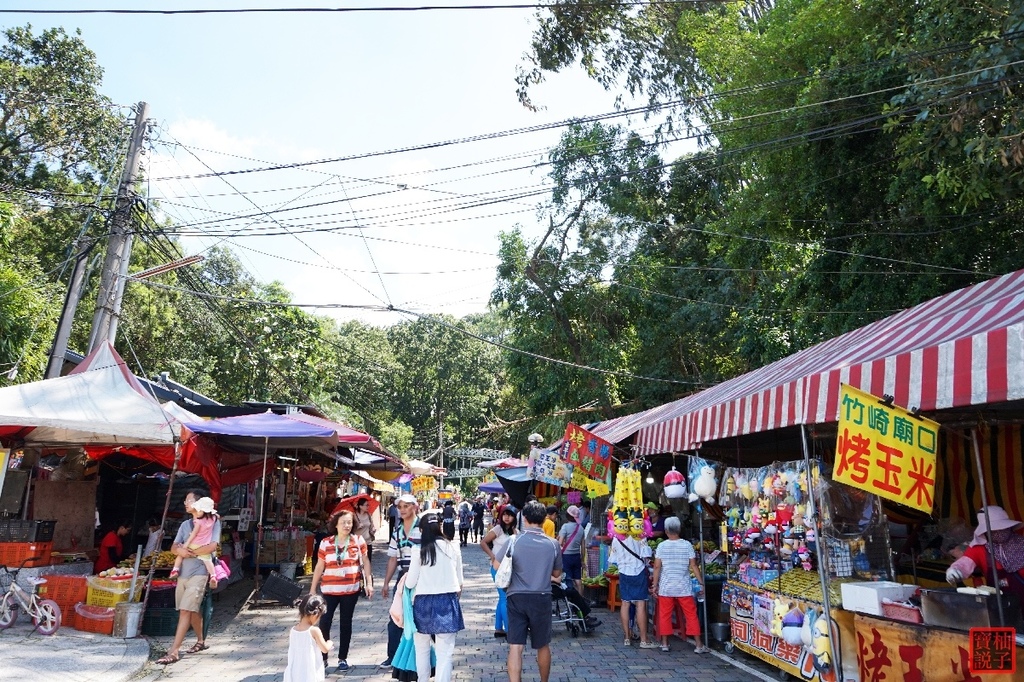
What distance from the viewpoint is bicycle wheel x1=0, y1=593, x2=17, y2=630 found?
8461 mm

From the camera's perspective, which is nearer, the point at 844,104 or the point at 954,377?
the point at 954,377

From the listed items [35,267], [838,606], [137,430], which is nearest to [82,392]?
[137,430]

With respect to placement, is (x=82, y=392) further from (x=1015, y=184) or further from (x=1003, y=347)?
(x=1015, y=184)

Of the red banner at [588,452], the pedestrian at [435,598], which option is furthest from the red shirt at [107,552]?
the pedestrian at [435,598]

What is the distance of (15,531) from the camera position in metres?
10.1

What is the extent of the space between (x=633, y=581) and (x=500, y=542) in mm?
1776

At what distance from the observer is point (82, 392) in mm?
9383

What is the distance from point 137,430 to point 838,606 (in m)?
7.87

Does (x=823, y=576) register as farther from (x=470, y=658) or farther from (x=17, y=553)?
(x=17, y=553)

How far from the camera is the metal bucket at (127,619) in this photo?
843 cm

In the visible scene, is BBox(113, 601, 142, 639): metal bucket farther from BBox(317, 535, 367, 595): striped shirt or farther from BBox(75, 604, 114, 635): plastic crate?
BBox(317, 535, 367, 595): striped shirt

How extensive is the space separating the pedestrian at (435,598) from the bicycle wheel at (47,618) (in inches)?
199

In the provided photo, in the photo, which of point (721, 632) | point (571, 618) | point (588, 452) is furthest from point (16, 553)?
point (721, 632)

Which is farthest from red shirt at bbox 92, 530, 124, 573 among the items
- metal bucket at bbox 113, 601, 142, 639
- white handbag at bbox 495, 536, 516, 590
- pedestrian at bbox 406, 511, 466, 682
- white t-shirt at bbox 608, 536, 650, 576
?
white t-shirt at bbox 608, 536, 650, 576
